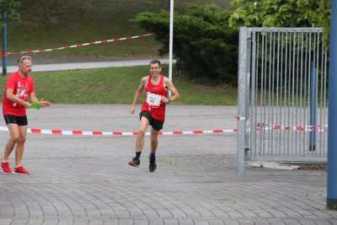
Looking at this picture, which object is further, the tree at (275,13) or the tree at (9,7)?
the tree at (9,7)

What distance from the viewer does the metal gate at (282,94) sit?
11.9 meters

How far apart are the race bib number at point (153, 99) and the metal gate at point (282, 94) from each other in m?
1.29

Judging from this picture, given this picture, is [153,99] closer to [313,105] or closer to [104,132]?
[313,105]

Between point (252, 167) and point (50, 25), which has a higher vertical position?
point (50, 25)

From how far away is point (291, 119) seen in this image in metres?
12.3

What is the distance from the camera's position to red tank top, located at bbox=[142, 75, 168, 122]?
12.3 metres

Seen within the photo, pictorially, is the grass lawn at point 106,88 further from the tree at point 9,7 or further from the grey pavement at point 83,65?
the tree at point 9,7

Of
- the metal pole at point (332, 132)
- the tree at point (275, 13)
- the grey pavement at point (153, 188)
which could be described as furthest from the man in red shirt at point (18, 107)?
the metal pole at point (332, 132)

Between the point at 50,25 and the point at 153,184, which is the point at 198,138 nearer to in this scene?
the point at 153,184

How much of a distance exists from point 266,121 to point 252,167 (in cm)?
108

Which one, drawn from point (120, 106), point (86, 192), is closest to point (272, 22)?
point (86, 192)

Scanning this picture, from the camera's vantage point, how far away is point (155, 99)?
488 inches

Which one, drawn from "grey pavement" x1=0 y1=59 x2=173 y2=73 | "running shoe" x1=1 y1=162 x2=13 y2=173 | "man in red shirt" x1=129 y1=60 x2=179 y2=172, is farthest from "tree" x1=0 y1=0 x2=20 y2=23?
"running shoe" x1=1 y1=162 x2=13 y2=173

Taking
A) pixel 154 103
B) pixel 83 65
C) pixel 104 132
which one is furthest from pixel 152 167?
pixel 83 65
